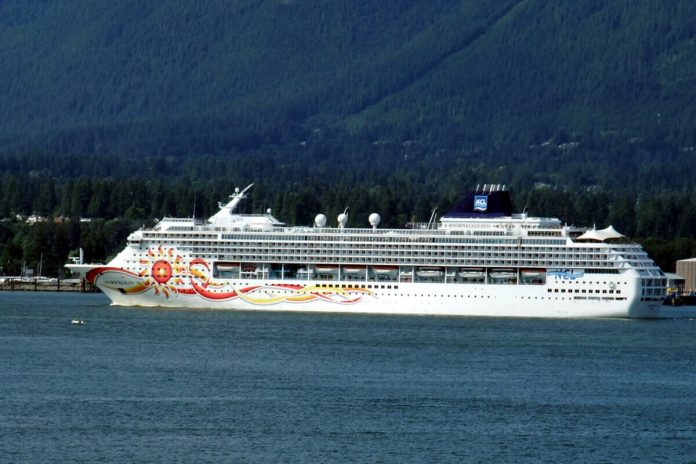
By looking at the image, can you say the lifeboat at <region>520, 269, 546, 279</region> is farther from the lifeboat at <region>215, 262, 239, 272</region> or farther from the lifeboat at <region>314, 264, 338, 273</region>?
the lifeboat at <region>215, 262, 239, 272</region>

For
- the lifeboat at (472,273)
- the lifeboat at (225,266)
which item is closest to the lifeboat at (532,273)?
the lifeboat at (472,273)

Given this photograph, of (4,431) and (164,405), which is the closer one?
(4,431)

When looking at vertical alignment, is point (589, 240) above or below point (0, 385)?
above

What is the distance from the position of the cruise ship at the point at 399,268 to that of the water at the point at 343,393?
5.20 metres

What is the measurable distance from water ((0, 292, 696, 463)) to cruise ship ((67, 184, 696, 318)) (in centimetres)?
520

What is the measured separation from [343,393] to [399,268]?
33213 mm

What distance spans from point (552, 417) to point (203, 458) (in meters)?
10.7

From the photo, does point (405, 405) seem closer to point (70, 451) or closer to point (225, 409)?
point (225, 409)

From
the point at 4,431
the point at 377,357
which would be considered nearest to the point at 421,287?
the point at 377,357

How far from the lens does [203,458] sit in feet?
123

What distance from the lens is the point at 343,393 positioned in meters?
47.9

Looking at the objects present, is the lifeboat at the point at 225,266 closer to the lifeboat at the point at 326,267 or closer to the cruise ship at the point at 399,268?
the cruise ship at the point at 399,268

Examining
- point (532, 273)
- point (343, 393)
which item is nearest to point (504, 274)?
point (532, 273)

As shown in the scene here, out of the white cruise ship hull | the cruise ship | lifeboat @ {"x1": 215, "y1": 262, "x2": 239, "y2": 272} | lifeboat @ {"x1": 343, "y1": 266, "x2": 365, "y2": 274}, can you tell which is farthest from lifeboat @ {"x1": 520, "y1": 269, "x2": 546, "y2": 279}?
lifeboat @ {"x1": 215, "y1": 262, "x2": 239, "y2": 272}
